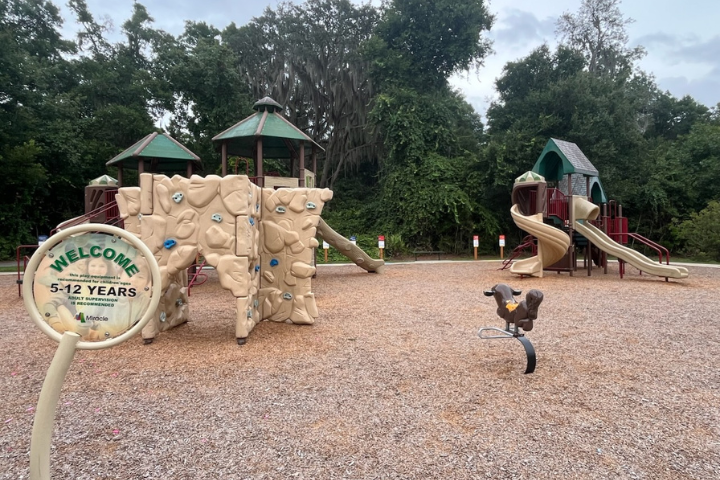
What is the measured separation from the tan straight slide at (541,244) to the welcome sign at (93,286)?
10973 millimetres

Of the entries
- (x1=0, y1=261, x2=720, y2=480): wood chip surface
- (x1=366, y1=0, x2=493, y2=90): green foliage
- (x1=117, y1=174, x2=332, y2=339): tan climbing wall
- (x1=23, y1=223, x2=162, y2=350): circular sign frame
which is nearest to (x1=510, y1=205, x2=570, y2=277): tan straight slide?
(x1=0, y1=261, x2=720, y2=480): wood chip surface

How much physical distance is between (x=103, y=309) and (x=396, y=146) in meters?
20.4

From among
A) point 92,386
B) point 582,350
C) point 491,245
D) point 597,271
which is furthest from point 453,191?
point 92,386

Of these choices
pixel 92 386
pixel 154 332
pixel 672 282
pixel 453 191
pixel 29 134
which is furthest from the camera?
pixel 453 191

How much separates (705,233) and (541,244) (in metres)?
10.3

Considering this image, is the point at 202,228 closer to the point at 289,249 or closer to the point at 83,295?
the point at 289,249

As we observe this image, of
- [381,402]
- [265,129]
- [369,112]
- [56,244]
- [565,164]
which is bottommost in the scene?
[381,402]

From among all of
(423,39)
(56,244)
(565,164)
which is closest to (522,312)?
(56,244)

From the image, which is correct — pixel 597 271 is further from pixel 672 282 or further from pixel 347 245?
pixel 347 245

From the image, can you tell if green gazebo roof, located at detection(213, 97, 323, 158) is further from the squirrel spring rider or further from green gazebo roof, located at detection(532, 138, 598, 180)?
green gazebo roof, located at detection(532, 138, 598, 180)

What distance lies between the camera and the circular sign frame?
1.90 m

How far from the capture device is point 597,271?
13.3 meters

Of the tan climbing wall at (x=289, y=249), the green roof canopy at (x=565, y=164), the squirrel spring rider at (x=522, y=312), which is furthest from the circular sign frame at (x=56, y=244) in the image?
the green roof canopy at (x=565, y=164)

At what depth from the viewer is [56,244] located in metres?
1.99
